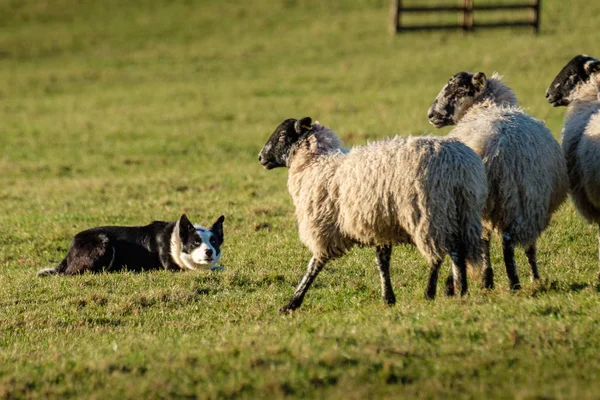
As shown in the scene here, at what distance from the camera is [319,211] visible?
349 inches

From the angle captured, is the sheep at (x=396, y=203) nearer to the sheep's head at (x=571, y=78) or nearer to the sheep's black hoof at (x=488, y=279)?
the sheep's black hoof at (x=488, y=279)

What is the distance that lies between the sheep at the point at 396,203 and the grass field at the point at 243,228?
0.52 metres

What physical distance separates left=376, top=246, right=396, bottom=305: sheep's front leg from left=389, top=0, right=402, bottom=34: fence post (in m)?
27.2

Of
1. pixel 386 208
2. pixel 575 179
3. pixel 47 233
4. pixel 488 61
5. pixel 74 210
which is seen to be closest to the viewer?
pixel 386 208

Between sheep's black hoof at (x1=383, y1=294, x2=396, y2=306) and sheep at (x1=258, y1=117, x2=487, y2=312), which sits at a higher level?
sheep at (x1=258, y1=117, x2=487, y2=312)

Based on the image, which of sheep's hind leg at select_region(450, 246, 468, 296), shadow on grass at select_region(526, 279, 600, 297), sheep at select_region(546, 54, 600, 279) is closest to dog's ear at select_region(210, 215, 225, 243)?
sheep's hind leg at select_region(450, 246, 468, 296)

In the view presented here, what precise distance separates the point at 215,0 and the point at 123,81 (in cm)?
1329

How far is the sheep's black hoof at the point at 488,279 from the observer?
29.6 feet

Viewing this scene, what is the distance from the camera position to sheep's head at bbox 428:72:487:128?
412 inches

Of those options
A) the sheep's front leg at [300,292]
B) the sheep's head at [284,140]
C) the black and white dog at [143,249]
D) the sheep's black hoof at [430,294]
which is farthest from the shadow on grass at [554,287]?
the black and white dog at [143,249]

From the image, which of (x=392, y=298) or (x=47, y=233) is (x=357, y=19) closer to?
(x=47, y=233)

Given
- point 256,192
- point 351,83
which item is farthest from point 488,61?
point 256,192

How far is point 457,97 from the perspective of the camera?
10570 mm

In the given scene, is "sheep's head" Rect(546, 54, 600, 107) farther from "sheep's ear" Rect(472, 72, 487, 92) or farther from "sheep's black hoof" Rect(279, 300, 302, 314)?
"sheep's black hoof" Rect(279, 300, 302, 314)
